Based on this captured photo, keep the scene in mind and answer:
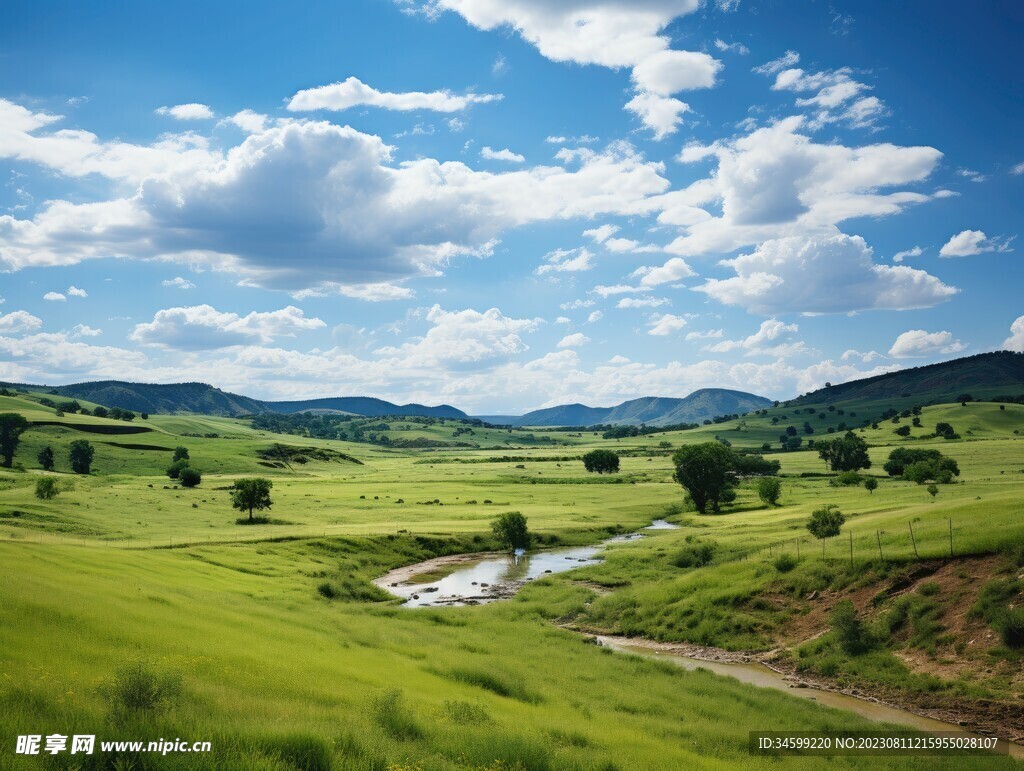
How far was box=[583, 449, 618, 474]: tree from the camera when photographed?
605 ft

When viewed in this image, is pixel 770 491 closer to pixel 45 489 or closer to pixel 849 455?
pixel 849 455

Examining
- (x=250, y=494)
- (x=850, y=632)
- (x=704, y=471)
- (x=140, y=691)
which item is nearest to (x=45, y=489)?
(x=250, y=494)

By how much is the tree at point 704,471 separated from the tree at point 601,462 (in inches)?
2941

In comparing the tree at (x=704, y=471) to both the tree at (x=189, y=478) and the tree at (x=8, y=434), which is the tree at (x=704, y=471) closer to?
the tree at (x=189, y=478)

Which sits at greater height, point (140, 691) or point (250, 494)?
point (140, 691)

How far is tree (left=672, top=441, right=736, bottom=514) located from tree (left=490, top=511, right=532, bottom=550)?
35.9m

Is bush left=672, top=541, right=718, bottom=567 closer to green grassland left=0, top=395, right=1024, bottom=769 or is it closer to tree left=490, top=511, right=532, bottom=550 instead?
green grassland left=0, top=395, right=1024, bottom=769

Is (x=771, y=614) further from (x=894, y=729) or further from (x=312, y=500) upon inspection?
(x=312, y=500)

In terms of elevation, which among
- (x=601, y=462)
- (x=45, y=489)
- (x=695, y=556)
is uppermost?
(x=45, y=489)

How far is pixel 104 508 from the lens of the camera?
82062 mm

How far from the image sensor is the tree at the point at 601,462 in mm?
184500

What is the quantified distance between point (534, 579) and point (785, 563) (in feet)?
83.8

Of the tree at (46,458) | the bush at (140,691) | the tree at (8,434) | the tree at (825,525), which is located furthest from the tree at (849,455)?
the tree at (8,434)

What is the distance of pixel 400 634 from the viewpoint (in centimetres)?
3725
